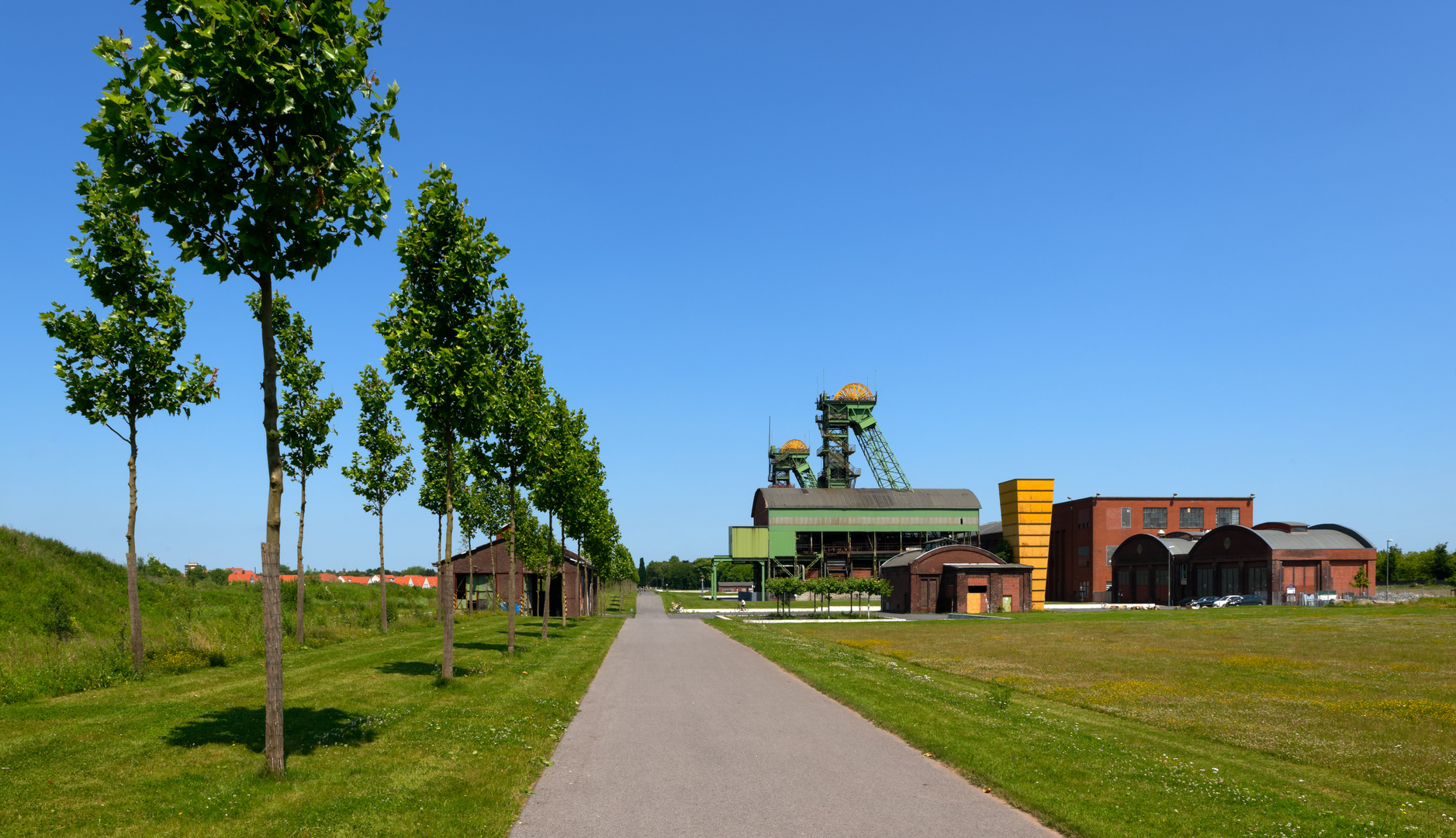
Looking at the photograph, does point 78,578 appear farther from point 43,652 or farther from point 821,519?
point 821,519

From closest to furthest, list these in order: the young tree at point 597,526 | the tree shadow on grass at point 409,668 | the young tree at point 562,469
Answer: the tree shadow on grass at point 409,668, the young tree at point 562,469, the young tree at point 597,526

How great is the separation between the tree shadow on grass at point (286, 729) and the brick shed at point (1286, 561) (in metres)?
84.8

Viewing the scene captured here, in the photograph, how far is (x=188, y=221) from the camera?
36.1 feet

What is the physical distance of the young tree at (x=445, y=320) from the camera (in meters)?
20.6

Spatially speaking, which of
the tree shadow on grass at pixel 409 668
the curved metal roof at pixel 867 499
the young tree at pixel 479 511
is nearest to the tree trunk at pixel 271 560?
the tree shadow on grass at pixel 409 668

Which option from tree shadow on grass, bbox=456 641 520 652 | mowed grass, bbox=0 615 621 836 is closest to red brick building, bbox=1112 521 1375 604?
tree shadow on grass, bbox=456 641 520 652

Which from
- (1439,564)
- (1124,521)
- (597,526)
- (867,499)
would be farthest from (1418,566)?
(597,526)

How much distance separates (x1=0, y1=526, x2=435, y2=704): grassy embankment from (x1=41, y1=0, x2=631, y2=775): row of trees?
5.85ft

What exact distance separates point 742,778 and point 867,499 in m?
95.3

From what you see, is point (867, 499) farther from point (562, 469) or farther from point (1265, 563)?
point (562, 469)

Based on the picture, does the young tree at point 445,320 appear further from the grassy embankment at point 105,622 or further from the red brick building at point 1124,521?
the red brick building at point 1124,521

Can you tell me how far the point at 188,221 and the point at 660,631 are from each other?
37.8 meters

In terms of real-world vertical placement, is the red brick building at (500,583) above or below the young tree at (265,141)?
below

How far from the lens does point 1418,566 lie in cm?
11669
